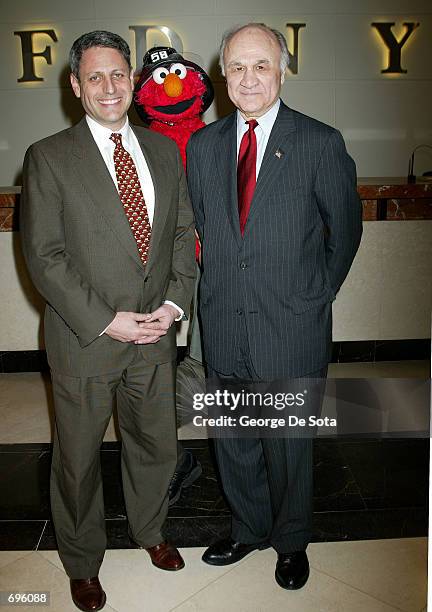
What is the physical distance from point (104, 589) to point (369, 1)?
17.4 feet

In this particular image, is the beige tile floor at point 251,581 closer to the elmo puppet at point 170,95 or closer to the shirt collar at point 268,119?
the shirt collar at point 268,119

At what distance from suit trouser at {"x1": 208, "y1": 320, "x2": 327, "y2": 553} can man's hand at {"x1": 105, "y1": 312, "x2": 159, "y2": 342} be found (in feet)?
1.04

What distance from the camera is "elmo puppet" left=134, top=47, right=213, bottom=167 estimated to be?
2307 millimetres

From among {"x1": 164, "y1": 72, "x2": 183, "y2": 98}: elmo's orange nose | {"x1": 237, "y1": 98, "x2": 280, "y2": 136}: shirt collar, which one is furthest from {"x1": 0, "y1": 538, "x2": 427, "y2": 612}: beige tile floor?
{"x1": 164, "y1": 72, "x2": 183, "y2": 98}: elmo's orange nose

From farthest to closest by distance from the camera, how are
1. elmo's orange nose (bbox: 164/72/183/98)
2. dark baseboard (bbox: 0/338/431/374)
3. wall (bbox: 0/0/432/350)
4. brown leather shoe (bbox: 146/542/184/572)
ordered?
wall (bbox: 0/0/432/350), dark baseboard (bbox: 0/338/431/374), elmo's orange nose (bbox: 164/72/183/98), brown leather shoe (bbox: 146/542/184/572)

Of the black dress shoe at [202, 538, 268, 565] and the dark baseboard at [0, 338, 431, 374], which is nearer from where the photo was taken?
the black dress shoe at [202, 538, 268, 565]

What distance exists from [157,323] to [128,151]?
49 cm

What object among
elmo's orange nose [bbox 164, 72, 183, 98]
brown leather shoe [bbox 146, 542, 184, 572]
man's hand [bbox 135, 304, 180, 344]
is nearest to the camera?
man's hand [bbox 135, 304, 180, 344]

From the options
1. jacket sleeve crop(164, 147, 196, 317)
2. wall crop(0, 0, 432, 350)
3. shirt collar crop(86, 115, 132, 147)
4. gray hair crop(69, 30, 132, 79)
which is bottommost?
jacket sleeve crop(164, 147, 196, 317)

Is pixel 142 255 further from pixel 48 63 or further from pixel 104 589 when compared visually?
pixel 48 63

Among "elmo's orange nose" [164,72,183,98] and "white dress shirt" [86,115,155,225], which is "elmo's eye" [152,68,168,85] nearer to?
"elmo's orange nose" [164,72,183,98]

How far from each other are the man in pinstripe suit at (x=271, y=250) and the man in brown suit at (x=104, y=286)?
130 mm

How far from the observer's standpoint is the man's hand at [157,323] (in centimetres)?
165

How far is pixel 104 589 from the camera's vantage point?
183 cm
